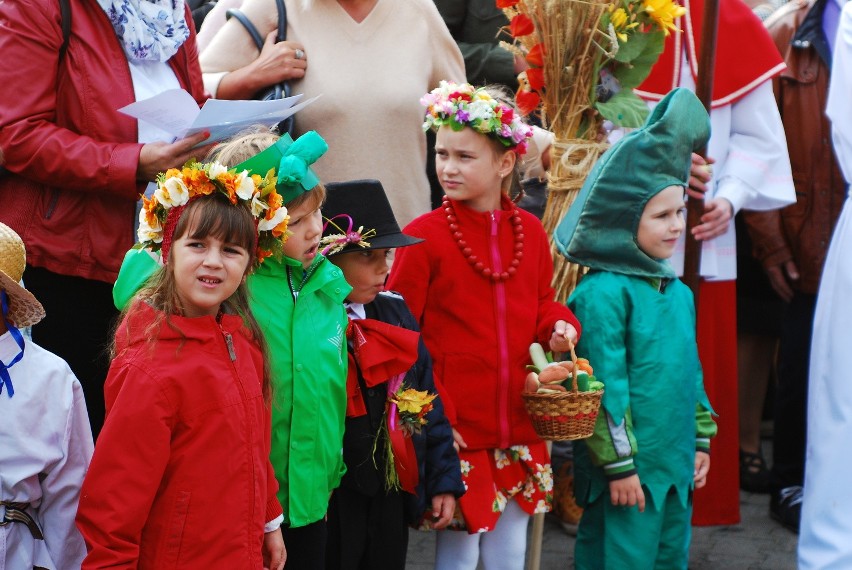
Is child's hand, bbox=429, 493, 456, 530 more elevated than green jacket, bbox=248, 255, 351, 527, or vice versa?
green jacket, bbox=248, 255, 351, 527

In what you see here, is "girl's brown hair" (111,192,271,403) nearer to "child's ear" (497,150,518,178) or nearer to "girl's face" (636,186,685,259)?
"child's ear" (497,150,518,178)

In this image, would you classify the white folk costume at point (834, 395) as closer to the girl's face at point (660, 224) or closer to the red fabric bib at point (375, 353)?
the girl's face at point (660, 224)

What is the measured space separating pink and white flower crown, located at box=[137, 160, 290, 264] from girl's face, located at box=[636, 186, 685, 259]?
1600 mm

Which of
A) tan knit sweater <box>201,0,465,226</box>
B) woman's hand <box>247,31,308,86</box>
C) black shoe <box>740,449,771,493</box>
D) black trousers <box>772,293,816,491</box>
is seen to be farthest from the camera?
black shoe <box>740,449,771,493</box>

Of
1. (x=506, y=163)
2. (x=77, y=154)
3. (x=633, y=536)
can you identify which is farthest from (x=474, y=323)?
(x=77, y=154)

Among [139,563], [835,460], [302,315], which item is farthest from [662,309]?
[139,563]

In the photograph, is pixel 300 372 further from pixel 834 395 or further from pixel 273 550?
pixel 834 395

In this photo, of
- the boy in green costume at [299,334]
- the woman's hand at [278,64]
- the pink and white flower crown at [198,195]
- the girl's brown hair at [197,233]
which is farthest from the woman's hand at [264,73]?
the girl's brown hair at [197,233]

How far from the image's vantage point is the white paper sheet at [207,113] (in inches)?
140

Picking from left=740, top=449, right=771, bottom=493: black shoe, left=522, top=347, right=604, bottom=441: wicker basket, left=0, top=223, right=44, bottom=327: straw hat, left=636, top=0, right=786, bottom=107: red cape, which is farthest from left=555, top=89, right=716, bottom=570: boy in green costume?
left=740, top=449, right=771, bottom=493: black shoe

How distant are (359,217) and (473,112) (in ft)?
1.90

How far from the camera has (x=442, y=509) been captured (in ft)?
13.0

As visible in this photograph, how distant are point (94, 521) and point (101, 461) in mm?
142

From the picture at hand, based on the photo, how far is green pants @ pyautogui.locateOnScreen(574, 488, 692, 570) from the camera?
4.31 m
